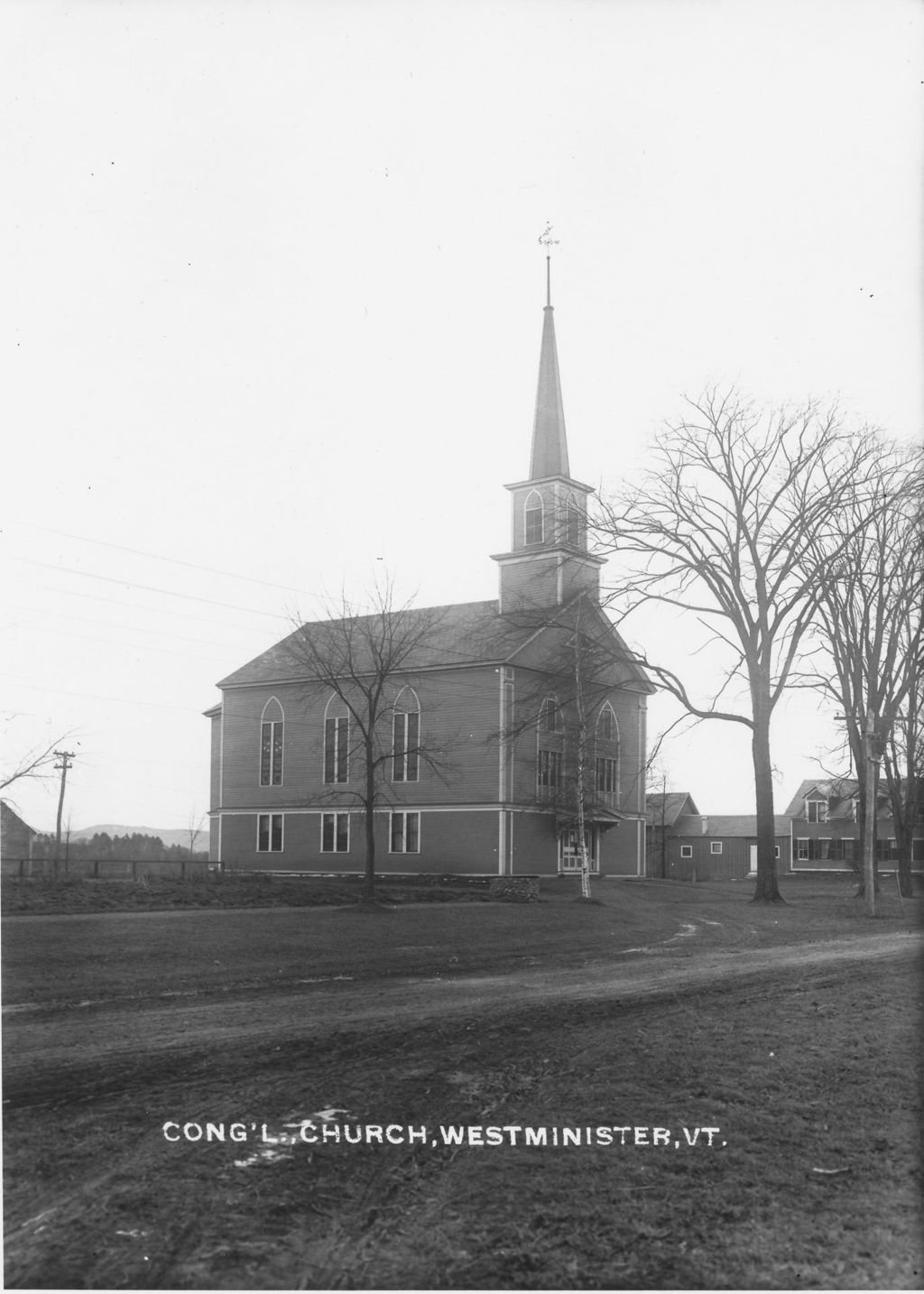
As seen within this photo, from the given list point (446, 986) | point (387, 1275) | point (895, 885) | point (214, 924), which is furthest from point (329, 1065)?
point (895, 885)

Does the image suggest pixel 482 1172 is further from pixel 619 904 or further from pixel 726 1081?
pixel 619 904

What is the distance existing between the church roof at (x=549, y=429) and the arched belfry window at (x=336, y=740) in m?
11.0

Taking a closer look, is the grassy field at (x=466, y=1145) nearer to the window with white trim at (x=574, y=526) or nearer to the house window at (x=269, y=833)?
the window with white trim at (x=574, y=526)

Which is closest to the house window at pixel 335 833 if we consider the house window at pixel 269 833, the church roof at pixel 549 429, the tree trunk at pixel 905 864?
the house window at pixel 269 833

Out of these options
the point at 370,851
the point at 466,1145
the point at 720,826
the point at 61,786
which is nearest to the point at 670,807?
the point at 720,826

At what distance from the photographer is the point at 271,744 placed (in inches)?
1694

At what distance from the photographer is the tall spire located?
41844 mm

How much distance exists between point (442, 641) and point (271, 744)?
8.04 meters

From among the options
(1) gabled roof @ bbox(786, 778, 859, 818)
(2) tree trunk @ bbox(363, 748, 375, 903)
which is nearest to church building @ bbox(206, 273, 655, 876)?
(2) tree trunk @ bbox(363, 748, 375, 903)

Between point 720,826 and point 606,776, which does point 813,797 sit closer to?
point 720,826

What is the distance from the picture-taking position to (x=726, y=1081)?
8.59 meters

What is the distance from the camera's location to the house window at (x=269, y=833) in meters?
44.5

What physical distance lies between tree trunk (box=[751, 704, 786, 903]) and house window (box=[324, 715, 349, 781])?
12.8 metres

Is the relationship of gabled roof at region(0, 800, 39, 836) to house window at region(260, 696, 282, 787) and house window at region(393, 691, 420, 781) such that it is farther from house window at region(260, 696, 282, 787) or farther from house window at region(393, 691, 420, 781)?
house window at region(260, 696, 282, 787)
